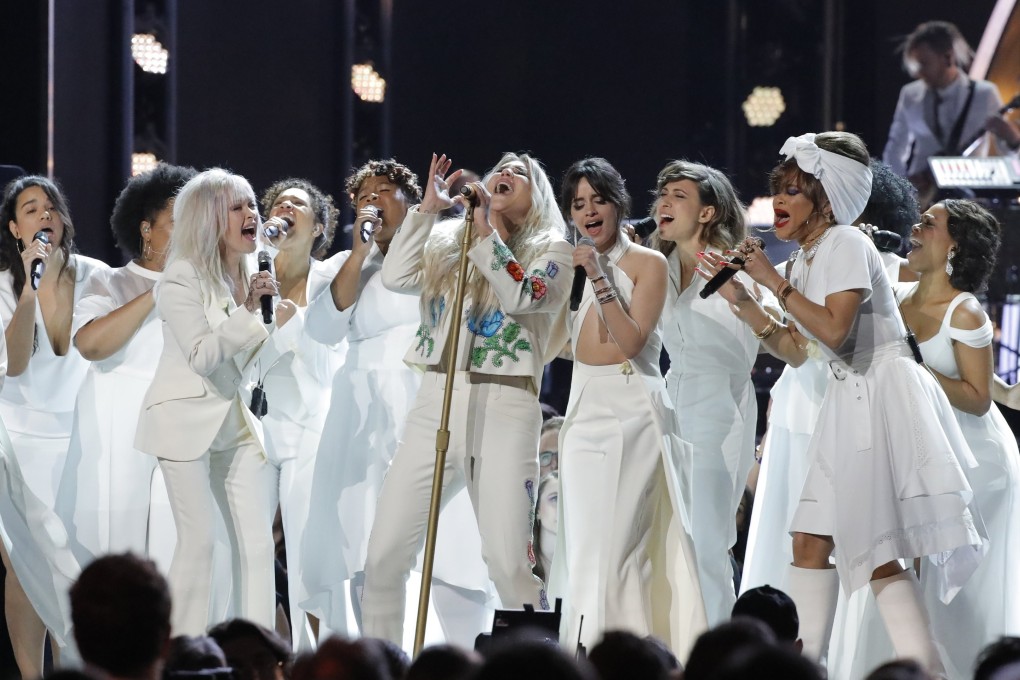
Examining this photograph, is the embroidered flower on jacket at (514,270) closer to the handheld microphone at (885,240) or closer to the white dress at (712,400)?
the white dress at (712,400)

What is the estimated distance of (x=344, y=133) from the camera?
9.06m

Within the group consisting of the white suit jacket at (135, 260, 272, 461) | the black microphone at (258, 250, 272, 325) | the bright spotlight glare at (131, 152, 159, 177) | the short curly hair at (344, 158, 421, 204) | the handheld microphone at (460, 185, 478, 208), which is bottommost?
the white suit jacket at (135, 260, 272, 461)

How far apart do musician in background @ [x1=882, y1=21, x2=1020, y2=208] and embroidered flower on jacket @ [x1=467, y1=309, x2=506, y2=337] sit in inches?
227

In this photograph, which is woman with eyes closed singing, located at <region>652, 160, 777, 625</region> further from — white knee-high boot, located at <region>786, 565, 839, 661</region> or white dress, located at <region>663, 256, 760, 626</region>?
white knee-high boot, located at <region>786, 565, 839, 661</region>

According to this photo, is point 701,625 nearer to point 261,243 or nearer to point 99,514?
point 261,243

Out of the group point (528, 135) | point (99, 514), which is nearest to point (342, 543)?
point (99, 514)

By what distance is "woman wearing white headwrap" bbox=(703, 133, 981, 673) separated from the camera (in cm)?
420

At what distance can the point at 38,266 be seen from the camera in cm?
550

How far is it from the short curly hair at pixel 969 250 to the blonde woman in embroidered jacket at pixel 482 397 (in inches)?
53.6

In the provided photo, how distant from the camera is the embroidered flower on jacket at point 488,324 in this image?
4.69 m

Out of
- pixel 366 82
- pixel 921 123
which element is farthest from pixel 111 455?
pixel 921 123

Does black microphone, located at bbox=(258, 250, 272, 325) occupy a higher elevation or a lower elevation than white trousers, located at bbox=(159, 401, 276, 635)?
higher

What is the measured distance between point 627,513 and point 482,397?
1.92 ft

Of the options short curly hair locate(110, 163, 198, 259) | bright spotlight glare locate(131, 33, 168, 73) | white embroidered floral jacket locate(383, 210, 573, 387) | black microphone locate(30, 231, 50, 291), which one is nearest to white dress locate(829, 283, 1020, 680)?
white embroidered floral jacket locate(383, 210, 573, 387)
